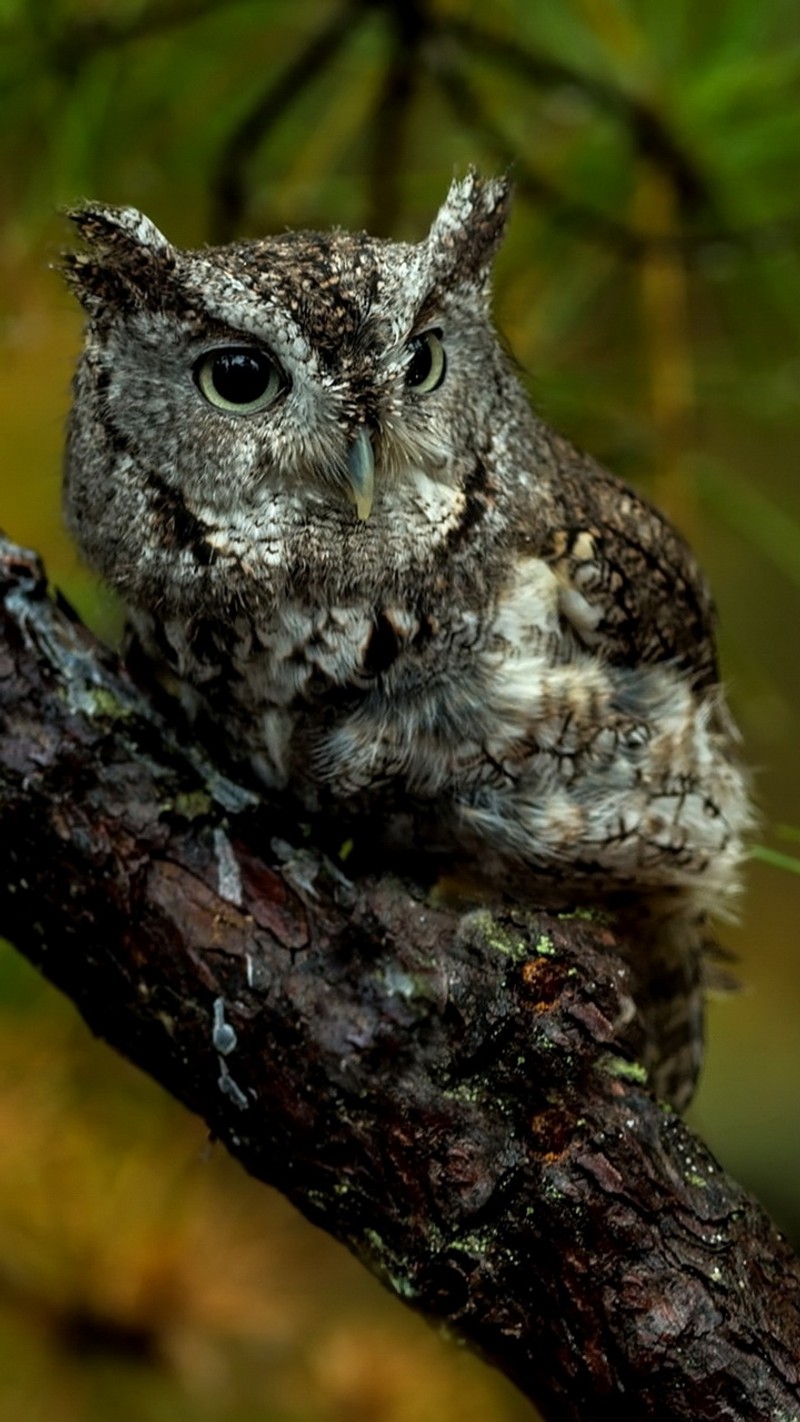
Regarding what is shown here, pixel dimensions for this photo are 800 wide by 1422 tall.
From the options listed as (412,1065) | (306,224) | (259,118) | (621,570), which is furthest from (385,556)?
(306,224)

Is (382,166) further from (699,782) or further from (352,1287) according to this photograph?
(352,1287)

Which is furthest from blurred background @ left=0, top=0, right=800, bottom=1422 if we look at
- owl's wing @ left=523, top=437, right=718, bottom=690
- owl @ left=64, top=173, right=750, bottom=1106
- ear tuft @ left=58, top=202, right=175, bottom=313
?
ear tuft @ left=58, top=202, right=175, bottom=313

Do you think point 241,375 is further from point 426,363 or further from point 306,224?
point 306,224

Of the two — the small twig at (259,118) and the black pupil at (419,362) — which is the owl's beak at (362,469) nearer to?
the black pupil at (419,362)

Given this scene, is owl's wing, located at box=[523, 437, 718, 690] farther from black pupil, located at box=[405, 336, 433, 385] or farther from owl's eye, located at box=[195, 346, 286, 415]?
owl's eye, located at box=[195, 346, 286, 415]

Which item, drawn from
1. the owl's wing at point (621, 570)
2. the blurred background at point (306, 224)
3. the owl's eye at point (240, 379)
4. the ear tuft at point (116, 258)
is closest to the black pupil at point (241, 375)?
the owl's eye at point (240, 379)

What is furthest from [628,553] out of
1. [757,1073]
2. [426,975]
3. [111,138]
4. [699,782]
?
[757,1073]
